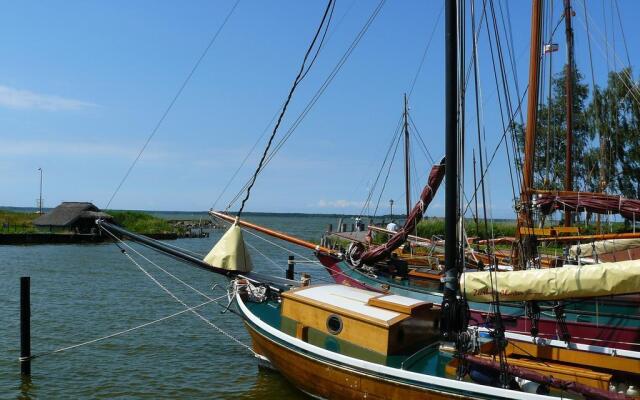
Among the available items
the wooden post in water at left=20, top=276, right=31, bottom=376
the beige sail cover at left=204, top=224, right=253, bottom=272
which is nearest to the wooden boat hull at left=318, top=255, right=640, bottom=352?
the beige sail cover at left=204, top=224, right=253, bottom=272

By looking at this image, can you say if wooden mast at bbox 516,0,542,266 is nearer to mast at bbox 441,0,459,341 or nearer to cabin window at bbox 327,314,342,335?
mast at bbox 441,0,459,341

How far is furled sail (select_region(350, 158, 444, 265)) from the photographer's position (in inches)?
707

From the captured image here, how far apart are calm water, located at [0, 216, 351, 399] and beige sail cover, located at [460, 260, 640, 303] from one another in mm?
5337

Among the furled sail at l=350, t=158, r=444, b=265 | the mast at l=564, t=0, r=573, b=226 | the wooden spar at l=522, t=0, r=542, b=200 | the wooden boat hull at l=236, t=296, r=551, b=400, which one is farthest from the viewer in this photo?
the mast at l=564, t=0, r=573, b=226

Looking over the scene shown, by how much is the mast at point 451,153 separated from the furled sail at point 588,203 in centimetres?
670

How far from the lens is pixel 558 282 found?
Result: 1146cm

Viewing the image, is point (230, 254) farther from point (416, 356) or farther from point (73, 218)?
point (73, 218)

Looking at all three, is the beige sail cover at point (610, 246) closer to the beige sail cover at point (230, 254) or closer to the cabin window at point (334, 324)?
the cabin window at point (334, 324)

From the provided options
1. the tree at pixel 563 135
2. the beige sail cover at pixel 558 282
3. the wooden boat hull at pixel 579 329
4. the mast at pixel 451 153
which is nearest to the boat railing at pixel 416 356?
the mast at pixel 451 153

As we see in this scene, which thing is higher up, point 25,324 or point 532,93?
point 532,93

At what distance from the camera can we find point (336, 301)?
44.4 ft

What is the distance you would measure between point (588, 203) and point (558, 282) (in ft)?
21.0

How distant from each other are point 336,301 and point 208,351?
6.99 m

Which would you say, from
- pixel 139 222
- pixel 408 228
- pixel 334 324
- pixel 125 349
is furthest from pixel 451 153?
pixel 139 222
